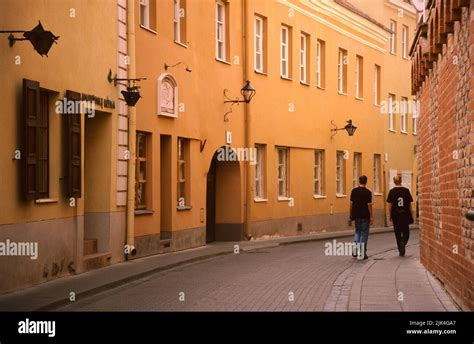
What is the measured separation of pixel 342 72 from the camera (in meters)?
37.2

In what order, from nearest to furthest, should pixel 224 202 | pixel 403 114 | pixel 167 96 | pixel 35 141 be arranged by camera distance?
pixel 35 141, pixel 167 96, pixel 224 202, pixel 403 114

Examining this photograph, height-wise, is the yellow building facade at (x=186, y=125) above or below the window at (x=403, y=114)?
below

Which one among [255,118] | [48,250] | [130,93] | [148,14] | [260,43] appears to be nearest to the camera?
[48,250]

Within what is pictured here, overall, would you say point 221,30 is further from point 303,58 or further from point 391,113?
point 391,113

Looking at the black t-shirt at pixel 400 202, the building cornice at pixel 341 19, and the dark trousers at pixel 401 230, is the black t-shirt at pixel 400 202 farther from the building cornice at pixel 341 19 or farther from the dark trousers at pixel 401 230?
the building cornice at pixel 341 19

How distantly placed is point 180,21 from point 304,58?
10106 mm

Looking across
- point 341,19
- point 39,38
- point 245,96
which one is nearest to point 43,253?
point 39,38

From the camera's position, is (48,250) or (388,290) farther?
(48,250)

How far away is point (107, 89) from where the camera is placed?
19047 millimetres

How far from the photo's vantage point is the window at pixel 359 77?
38.9 metres

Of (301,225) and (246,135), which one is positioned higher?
(246,135)

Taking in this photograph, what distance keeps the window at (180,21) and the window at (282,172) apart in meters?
8.18

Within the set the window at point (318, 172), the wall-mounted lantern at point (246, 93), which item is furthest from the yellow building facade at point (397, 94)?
the wall-mounted lantern at point (246, 93)
